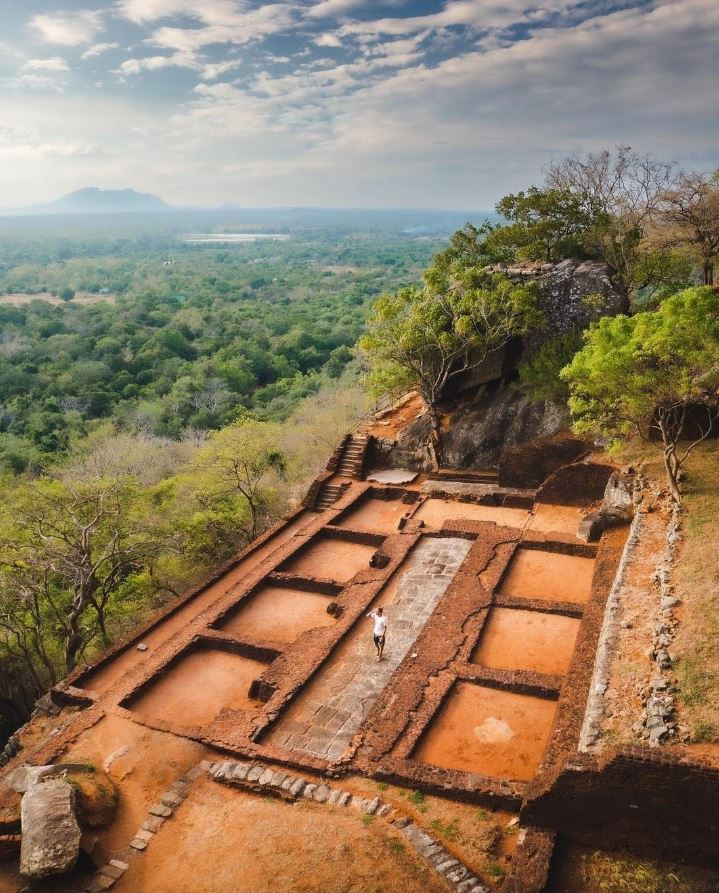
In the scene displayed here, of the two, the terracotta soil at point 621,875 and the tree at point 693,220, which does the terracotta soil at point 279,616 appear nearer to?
the terracotta soil at point 621,875

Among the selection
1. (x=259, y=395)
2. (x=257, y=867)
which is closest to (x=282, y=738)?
(x=257, y=867)

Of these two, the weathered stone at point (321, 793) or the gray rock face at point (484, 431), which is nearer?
the weathered stone at point (321, 793)

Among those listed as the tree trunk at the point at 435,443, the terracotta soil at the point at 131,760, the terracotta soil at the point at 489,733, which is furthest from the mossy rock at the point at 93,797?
the tree trunk at the point at 435,443

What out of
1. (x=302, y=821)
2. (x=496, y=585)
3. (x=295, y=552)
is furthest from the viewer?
(x=295, y=552)

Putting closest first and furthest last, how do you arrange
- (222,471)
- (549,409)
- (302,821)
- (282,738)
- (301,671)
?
(302,821)
(282,738)
(301,671)
(549,409)
(222,471)

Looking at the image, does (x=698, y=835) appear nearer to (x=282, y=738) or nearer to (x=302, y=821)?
(x=302, y=821)

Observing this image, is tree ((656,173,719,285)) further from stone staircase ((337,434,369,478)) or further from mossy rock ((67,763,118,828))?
mossy rock ((67,763,118,828))

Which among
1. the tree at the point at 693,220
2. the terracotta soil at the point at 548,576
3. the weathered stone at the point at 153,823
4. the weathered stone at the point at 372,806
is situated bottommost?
the weathered stone at the point at 153,823
